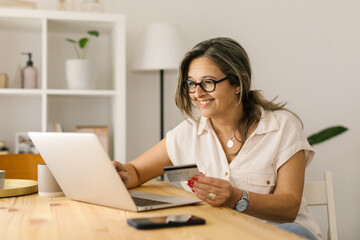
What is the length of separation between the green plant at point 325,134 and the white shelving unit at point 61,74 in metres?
1.45

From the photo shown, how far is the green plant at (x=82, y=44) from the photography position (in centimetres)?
278

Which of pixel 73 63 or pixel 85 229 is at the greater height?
pixel 73 63

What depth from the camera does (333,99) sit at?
3426mm

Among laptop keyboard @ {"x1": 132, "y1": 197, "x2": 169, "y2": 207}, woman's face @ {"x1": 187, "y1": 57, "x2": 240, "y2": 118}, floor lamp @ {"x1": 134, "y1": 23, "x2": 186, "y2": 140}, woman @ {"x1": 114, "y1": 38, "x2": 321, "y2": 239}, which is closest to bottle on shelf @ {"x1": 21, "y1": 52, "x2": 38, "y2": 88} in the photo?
floor lamp @ {"x1": 134, "y1": 23, "x2": 186, "y2": 140}

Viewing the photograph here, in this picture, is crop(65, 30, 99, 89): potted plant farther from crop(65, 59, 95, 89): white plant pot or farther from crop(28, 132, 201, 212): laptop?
crop(28, 132, 201, 212): laptop

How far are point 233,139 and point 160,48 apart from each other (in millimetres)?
1187

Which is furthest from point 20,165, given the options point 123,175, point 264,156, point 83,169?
point 264,156

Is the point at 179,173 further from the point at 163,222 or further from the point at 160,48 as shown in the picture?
the point at 160,48

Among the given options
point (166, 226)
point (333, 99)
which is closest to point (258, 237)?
point (166, 226)

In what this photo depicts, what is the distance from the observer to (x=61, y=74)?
9.87 feet

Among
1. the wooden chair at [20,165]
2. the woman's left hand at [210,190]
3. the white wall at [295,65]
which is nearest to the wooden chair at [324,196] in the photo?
the woman's left hand at [210,190]

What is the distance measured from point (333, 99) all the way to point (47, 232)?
9.63 feet

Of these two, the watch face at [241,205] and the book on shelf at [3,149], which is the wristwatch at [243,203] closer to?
the watch face at [241,205]

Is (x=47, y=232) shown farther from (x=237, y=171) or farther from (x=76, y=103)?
(x=76, y=103)
